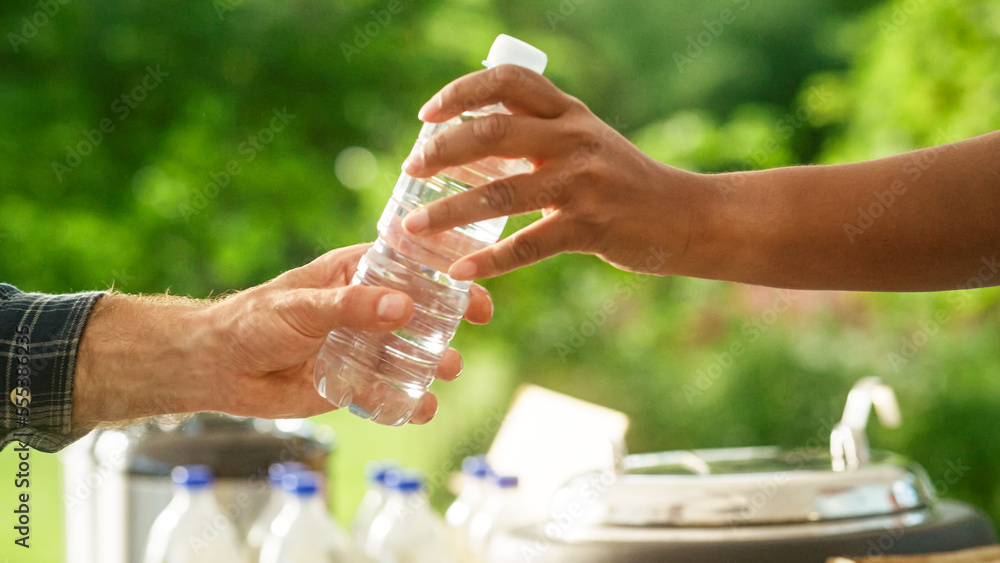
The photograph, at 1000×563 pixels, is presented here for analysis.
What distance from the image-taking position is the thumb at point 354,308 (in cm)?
103

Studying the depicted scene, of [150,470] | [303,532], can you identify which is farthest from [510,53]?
[150,470]

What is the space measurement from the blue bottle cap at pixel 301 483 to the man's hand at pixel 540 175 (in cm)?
84

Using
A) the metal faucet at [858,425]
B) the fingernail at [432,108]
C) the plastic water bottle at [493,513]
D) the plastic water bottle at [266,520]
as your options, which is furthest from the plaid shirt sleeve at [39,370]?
the metal faucet at [858,425]

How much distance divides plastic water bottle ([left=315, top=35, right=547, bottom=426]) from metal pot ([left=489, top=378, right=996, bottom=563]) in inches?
18.7

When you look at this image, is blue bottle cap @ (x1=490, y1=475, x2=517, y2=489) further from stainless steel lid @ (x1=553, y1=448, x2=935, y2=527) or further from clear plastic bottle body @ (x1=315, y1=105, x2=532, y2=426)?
clear plastic bottle body @ (x1=315, y1=105, x2=532, y2=426)

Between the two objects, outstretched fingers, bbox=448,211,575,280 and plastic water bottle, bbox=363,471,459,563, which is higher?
outstretched fingers, bbox=448,211,575,280

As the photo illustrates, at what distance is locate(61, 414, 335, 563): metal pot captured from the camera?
2.05 meters

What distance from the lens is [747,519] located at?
62.5 inches

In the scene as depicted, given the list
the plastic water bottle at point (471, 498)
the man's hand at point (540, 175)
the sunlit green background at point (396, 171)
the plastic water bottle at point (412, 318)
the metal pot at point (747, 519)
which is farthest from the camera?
the sunlit green background at point (396, 171)

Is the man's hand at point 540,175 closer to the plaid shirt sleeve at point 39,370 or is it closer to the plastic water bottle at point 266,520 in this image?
the plaid shirt sleeve at point 39,370

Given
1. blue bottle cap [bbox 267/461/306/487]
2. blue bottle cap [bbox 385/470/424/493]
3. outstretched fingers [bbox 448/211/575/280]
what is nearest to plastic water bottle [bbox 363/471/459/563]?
blue bottle cap [bbox 385/470/424/493]

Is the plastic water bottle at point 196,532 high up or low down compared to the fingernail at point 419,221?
down

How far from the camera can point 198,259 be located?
13.7 feet

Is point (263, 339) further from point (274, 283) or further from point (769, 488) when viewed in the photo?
point (769, 488)
